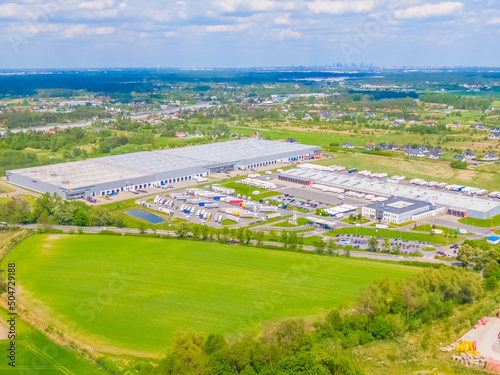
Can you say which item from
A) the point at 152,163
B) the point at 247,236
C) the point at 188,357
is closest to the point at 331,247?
the point at 247,236

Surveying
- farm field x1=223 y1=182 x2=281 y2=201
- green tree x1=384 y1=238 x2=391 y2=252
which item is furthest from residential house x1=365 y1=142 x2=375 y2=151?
green tree x1=384 y1=238 x2=391 y2=252

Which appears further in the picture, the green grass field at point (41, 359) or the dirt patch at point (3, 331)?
the dirt patch at point (3, 331)

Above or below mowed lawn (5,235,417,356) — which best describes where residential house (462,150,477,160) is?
above

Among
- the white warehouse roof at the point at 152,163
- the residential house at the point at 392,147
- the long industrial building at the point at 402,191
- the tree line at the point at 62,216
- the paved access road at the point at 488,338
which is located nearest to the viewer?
the paved access road at the point at 488,338

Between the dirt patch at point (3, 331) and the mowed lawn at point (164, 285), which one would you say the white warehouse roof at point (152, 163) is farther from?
the dirt patch at point (3, 331)

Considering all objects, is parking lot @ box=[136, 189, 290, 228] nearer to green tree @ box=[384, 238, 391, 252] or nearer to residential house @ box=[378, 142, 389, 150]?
green tree @ box=[384, 238, 391, 252]

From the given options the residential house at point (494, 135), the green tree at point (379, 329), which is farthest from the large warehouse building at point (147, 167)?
the green tree at point (379, 329)

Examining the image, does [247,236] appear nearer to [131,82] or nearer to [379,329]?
[379,329]
